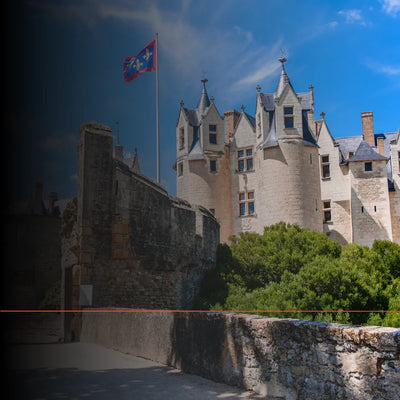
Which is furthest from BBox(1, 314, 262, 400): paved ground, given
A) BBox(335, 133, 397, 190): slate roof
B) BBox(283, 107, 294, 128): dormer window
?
BBox(335, 133, 397, 190): slate roof

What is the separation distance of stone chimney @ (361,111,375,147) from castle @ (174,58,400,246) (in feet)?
0.23

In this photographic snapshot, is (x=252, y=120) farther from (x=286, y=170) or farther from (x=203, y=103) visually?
(x=286, y=170)

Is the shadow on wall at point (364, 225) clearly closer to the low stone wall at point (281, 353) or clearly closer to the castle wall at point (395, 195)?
the castle wall at point (395, 195)

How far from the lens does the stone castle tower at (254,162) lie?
30266 mm

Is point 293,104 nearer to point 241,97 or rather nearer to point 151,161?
point 241,97

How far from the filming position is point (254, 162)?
109ft

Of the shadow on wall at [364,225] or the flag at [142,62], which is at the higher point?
the flag at [142,62]

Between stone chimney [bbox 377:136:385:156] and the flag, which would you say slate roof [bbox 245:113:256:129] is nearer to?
stone chimney [bbox 377:136:385:156]

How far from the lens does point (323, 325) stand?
457 cm

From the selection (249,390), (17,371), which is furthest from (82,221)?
(249,390)

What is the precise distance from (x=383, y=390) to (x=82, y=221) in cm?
1033

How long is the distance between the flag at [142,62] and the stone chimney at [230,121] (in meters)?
15.6

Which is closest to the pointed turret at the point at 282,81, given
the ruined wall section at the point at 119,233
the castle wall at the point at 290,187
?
the castle wall at the point at 290,187

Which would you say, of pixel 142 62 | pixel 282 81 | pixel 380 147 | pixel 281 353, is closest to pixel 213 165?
pixel 282 81
